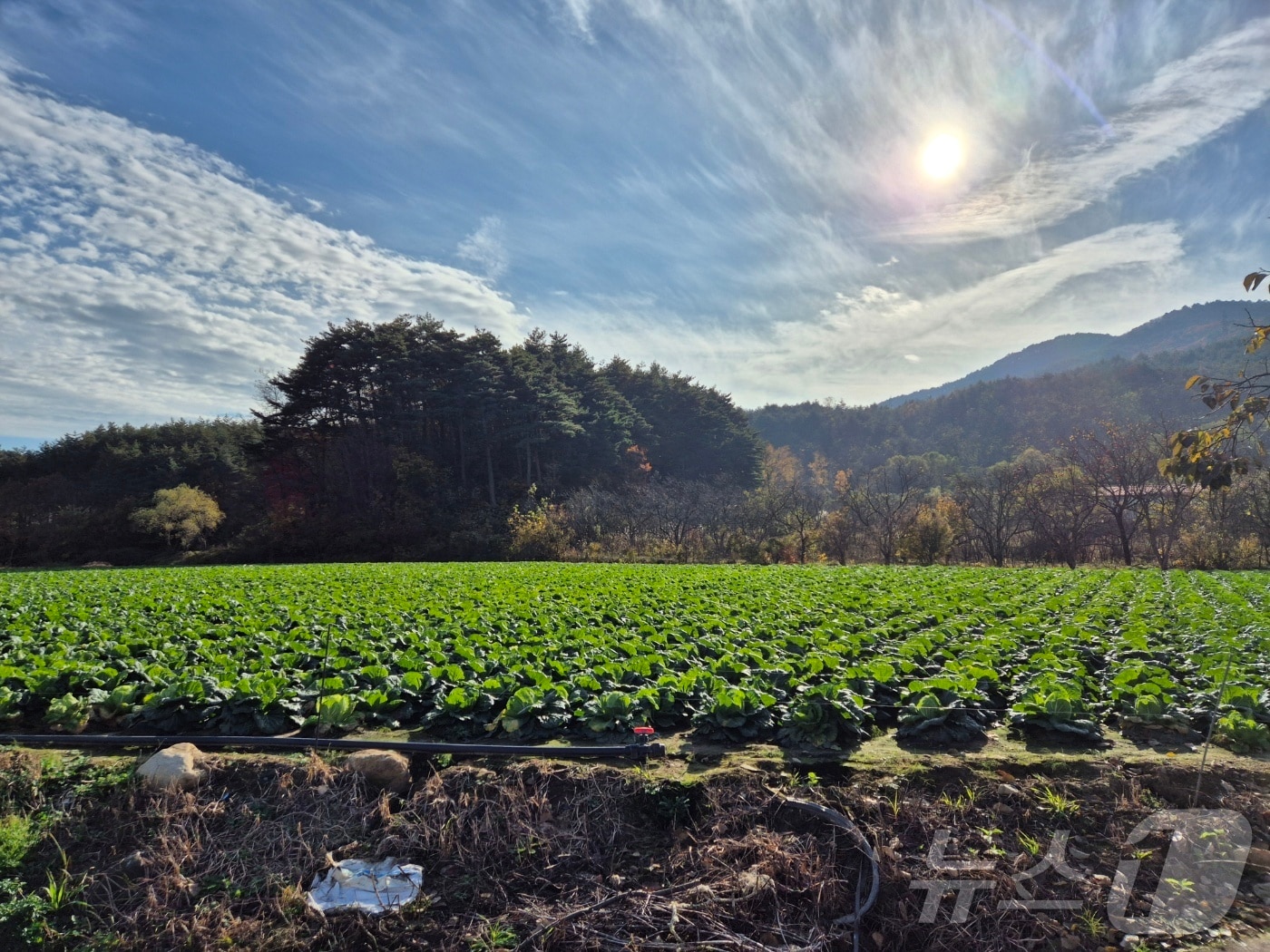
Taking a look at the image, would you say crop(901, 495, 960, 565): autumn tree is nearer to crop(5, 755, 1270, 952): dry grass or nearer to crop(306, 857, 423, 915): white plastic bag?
crop(5, 755, 1270, 952): dry grass

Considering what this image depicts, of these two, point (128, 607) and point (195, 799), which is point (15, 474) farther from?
point (195, 799)

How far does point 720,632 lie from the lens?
7723 millimetres

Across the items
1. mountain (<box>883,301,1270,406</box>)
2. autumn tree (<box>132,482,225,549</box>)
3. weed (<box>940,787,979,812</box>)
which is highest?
mountain (<box>883,301,1270,406</box>)

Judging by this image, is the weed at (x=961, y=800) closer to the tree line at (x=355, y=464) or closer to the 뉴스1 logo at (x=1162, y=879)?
the 뉴스1 logo at (x=1162, y=879)

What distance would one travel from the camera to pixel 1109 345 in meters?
140

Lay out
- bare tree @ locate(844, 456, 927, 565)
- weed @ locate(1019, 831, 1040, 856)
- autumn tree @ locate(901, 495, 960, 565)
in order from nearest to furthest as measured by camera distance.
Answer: weed @ locate(1019, 831, 1040, 856) → autumn tree @ locate(901, 495, 960, 565) → bare tree @ locate(844, 456, 927, 565)

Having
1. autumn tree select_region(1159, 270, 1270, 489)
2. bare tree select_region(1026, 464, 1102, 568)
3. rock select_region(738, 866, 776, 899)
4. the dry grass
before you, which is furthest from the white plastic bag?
bare tree select_region(1026, 464, 1102, 568)

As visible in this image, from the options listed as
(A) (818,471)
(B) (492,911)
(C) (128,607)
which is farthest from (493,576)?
(A) (818,471)

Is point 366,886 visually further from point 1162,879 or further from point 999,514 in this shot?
point 999,514

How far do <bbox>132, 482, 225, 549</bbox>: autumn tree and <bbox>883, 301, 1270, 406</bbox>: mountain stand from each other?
11206 cm

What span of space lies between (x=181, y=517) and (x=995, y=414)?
285 ft

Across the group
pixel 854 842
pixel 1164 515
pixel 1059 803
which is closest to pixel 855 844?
pixel 854 842

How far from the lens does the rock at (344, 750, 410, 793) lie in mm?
4305

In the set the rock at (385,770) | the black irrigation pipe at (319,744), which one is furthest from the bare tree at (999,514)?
the rock at (385,770)
